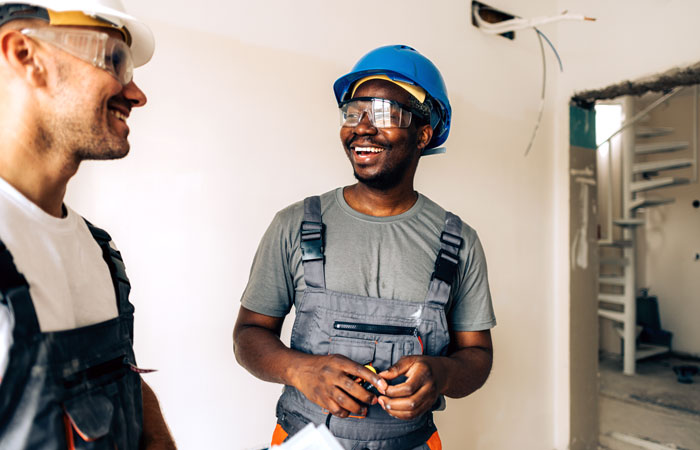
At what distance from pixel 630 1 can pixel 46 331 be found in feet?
11.3

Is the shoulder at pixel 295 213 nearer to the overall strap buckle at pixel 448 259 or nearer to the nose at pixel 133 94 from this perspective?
the overall strap buckle at pixel 448 259

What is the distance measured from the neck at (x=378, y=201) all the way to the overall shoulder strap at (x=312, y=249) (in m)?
0.15

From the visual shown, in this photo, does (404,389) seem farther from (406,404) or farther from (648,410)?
(648,410)

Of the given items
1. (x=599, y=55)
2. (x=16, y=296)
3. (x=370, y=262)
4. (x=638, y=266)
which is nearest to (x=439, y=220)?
(x=370, y=262)

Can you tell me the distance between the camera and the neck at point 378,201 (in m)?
1.55

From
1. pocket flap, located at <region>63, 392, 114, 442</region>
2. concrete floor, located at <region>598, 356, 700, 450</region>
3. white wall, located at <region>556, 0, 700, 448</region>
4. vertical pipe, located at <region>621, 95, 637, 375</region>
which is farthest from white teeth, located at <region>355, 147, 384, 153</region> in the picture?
vertical pipe, located at <region>621, 95, 637, 375</region>

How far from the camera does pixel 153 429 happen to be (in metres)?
1.03

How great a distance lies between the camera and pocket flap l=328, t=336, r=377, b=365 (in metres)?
1.34

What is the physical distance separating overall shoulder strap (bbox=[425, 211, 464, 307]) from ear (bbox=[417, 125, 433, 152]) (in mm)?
310

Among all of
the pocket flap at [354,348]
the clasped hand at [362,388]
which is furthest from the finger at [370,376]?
the pocket flap at [354,348]

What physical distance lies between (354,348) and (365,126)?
678mm

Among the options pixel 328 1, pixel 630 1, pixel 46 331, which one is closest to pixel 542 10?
pixel 630 1

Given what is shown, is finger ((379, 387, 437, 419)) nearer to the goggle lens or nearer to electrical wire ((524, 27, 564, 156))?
the goggle lens

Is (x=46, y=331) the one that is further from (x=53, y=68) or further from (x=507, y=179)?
(x=507, y=179)
